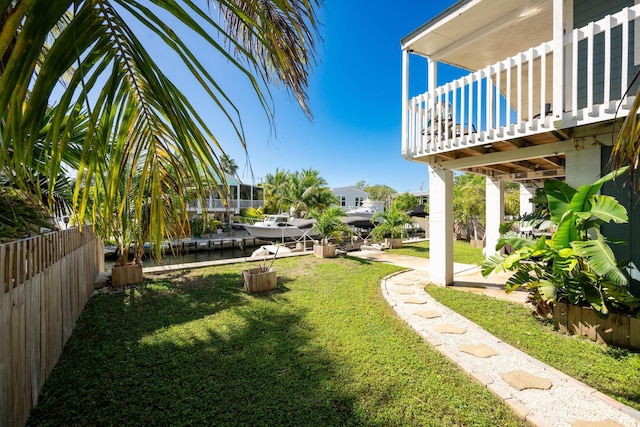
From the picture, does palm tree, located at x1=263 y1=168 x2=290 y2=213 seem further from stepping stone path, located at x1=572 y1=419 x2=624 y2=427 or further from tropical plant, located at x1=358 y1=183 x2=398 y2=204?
tropical plant, located at x1=358 y1=183 x2=398 y2=204

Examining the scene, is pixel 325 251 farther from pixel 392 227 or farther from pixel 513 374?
pixel 513 374

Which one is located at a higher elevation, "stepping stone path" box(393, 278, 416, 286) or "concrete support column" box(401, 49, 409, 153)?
"concrete support column" box(401, 49, 409, 153)

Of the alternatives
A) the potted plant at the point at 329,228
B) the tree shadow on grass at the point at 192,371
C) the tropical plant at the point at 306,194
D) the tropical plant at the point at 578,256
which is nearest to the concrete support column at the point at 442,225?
the tropical plant at the point at 578,256

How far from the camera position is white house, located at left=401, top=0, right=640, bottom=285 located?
4.09 metres

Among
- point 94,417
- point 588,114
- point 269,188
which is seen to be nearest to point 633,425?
point 588,114

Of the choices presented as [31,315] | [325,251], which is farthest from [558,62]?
[325,251]

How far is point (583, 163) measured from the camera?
4426 mm

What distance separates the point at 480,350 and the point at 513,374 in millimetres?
536

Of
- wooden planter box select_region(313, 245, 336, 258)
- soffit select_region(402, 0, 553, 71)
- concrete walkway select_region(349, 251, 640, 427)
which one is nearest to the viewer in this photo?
concrete walkway select_region(349, 251, 640, 427)

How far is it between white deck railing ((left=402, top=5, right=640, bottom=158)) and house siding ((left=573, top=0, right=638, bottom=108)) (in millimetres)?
14

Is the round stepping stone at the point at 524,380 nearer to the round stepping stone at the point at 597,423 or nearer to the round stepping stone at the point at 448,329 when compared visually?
the round stepping stone at the point at 597,423

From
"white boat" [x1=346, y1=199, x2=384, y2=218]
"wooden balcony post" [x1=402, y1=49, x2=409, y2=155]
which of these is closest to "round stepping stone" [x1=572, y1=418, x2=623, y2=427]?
"wooden balcony post" [x1=402, y1=49, x2=409, y2=155]

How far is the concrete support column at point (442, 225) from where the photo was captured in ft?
21.4

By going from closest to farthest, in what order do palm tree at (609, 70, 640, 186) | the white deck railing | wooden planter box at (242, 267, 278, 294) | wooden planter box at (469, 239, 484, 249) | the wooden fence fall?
palm tree at (609, 70, 640, 186)
the wooden fence
the white deck railing
wooden planter box at (242, 267, 278, 294)
wooden planter box at (469, 239, 484, 249)
